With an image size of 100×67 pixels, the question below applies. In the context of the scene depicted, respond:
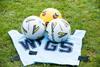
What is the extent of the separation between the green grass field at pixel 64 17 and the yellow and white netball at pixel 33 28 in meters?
0.30

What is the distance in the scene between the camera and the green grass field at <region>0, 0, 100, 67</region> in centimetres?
423

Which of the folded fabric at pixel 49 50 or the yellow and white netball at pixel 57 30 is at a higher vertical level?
the yellow and white netball at pixel 57 30

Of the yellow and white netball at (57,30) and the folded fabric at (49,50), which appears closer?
the folded fabric at (49,50)

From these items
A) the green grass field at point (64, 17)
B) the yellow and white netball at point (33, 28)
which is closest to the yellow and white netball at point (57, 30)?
the yellow and white netball at point (33, 28)

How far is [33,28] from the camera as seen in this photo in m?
4.30

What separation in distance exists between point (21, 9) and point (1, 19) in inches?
17.7

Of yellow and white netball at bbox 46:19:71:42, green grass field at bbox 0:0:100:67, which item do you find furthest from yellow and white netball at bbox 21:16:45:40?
green grass field at bbox 0:0:100:67

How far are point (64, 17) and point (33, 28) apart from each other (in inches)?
37.0

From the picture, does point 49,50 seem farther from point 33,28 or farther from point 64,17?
point 64,17

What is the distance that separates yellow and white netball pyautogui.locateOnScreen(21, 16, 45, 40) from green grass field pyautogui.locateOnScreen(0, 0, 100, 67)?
296 millimetres

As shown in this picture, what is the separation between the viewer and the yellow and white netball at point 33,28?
4297mm

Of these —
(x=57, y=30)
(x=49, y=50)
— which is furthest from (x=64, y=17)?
(x=49, y=50)

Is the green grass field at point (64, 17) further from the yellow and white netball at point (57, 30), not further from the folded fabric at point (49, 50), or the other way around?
the yellow and white netball at point (57, 30)

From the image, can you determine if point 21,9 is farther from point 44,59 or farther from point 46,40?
point 44,59
